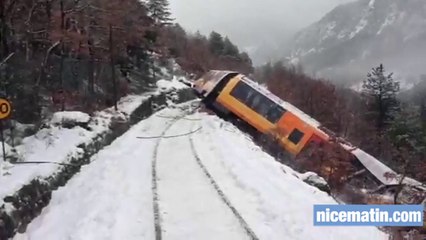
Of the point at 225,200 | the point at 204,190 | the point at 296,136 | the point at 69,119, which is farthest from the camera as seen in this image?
the point at 296,136

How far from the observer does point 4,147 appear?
14.5 metres

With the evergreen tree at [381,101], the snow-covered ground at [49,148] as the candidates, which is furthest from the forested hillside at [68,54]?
the evergreen tree at [381,101]

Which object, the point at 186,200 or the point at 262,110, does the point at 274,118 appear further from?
the point at 186,200

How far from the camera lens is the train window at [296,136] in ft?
95.5

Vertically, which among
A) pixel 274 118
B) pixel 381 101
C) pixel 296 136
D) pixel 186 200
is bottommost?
pixel 381 101

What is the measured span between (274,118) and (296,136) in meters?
1.83

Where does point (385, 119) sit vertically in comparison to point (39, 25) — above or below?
below

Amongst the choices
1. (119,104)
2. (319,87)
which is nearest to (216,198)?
(119,104)

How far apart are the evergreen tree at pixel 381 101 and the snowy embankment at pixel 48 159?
46.2 meters

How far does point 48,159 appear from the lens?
611 inches

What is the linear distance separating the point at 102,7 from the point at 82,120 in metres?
12.1

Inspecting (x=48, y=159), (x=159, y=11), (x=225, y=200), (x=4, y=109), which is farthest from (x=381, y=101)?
(x=4, y=109)

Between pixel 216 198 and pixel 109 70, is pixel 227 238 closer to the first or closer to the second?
pixel 216 198

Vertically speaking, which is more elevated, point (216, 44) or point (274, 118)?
point (216, 44)
